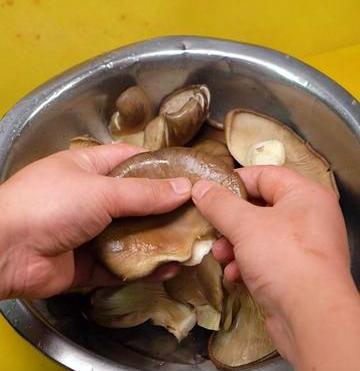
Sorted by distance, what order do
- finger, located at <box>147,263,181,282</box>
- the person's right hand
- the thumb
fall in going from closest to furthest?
the person's right hand → the thumb → finger, located at <box>147,263,181,282</box>

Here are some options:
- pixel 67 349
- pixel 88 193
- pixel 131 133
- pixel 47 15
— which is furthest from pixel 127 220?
pixel 47 15

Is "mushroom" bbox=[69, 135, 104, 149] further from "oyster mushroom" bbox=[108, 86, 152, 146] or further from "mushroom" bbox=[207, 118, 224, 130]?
"mushroom" bbox=[207, 118, 224, 130]

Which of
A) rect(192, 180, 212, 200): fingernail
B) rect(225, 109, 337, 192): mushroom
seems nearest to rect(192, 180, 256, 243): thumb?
rect(192, 180, 212, 200): fingernail

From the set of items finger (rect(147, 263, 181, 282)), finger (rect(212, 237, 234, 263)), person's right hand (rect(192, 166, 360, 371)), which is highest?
person's right hand (rect(192, 166, 360, 371))

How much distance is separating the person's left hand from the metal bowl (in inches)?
4.0

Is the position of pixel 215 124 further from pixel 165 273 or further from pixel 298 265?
pixel 298 265

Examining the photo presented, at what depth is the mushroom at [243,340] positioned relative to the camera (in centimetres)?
80

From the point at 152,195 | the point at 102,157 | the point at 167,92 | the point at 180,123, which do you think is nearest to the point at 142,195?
the point at 152,195

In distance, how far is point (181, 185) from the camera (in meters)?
0.73

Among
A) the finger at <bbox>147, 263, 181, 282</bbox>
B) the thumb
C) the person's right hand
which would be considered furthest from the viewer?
the finger at <bbox>147, 263, 181, 282</bbox>

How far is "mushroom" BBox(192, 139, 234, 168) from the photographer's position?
3.07ft

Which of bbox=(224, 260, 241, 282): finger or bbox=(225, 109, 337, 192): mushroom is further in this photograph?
bbox=(225, 109, 337, 192): mushroom

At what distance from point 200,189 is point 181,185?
30 mm

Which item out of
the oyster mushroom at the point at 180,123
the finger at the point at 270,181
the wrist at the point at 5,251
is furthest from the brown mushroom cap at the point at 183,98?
the wrist at the point at 5,251
